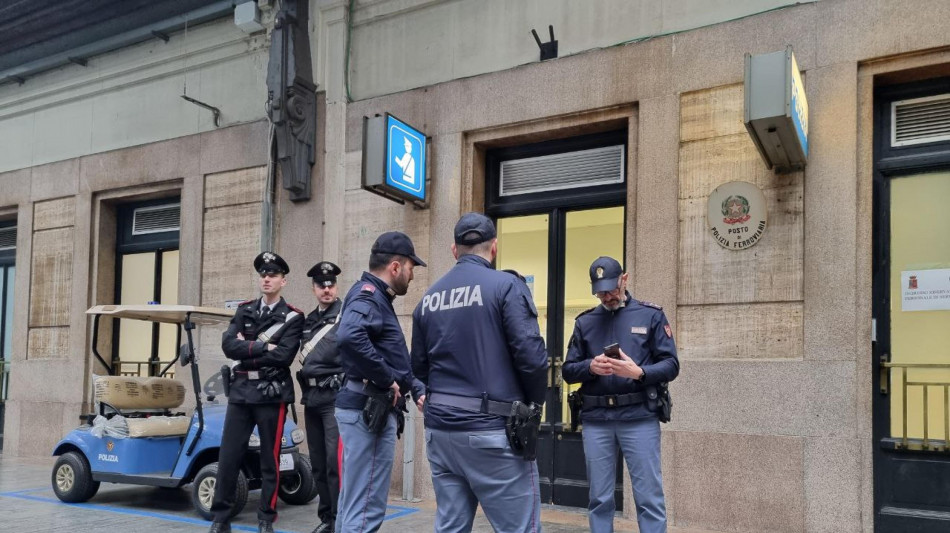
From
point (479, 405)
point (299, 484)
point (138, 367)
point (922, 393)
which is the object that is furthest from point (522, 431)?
point (138, 367)

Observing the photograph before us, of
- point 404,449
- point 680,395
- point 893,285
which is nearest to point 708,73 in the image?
point 893,285

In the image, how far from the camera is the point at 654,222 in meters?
7.92

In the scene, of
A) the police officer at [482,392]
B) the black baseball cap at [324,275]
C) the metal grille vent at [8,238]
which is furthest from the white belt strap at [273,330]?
the metal grille vent at [8,238]

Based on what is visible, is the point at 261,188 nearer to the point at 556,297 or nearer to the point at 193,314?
the point at 193,314

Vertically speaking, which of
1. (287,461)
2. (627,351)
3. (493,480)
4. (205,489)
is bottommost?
(205,489)

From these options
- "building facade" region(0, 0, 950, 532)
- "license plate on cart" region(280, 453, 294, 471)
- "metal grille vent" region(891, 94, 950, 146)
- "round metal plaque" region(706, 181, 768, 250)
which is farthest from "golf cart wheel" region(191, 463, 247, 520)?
"metal grille vent" region(891, 94, 950, 146)

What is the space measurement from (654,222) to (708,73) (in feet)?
4.61

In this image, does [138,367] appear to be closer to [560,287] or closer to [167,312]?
[167,312]

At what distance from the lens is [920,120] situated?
718 cm

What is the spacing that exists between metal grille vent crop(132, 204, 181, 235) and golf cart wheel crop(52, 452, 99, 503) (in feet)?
14.2

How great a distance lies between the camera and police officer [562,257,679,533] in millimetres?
5527

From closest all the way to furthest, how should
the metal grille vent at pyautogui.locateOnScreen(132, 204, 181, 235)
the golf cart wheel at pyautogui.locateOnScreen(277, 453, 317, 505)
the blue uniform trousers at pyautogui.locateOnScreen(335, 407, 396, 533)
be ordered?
1. the blue uniform trousers at pyautogui.locateOnScreen(335, 407, 396, 533)
2. the golf cart wheel at pyautogui.locateOnScreen(277, 453, 317, 505)
3. the metal grille vent at pyautogui.locateOnScreen(132, 204, 181, 235)

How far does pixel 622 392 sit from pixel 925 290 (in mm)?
3011

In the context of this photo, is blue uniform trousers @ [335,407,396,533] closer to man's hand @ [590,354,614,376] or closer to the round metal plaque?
man's hand @ [590,354,614,376]
